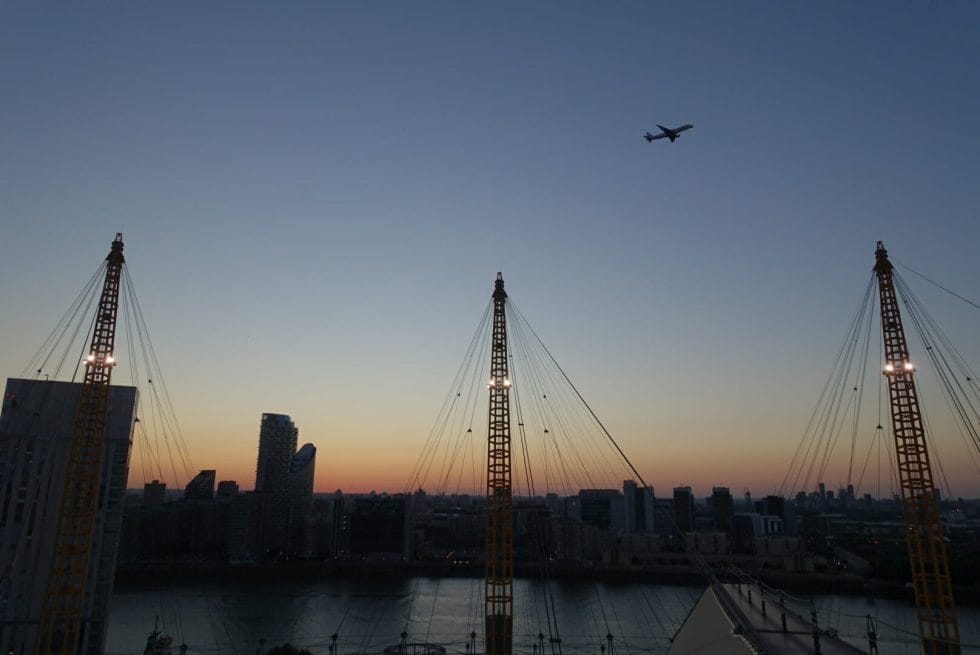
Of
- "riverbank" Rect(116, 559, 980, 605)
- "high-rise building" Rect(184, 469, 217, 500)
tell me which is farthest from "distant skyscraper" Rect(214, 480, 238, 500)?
"riverbank" Rect(116, 559, 980, 605)

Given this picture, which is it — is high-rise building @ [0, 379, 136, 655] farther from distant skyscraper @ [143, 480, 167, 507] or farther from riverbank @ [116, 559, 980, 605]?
distant skyscraper @ [143, 480, 167, 507]

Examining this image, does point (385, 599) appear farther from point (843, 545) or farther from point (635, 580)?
point (843, 545)

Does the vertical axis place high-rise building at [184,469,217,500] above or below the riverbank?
above

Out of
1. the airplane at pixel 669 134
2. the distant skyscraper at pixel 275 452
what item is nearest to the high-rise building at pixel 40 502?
the airplane at pixel 669 134

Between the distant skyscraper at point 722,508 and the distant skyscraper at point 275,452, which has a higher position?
the distant skyscraper at point 275,452

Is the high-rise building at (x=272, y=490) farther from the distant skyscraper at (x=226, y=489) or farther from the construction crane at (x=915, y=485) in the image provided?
the construction crane at (x=915, y=485)

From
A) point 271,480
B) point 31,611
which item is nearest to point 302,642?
point 31,611
